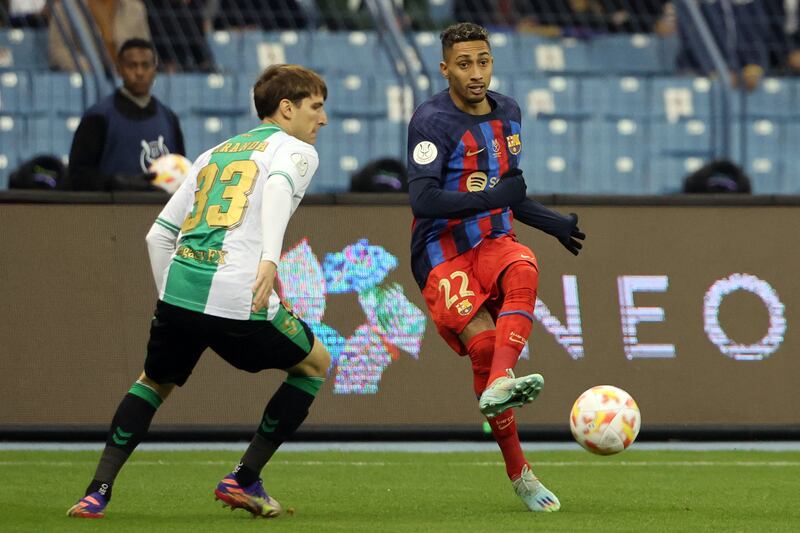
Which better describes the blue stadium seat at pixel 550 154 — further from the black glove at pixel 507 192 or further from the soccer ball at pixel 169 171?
the black glove at pixel 507 192

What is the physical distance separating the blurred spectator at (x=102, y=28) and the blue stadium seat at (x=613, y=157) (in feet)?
14.4

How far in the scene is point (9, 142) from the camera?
14.0 m

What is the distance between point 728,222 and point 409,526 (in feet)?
15.5

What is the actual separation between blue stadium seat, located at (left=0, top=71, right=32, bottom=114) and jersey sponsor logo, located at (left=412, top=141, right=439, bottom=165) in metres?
8.10

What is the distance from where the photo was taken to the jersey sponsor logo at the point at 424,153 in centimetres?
677

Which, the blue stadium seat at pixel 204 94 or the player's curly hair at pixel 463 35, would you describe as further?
the blue stadium seat at pixel 204 94

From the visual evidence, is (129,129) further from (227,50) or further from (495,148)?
(495,148)

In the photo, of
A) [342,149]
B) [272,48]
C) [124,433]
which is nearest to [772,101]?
[342,149]

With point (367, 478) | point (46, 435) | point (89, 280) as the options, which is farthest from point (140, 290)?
point (367, 478)

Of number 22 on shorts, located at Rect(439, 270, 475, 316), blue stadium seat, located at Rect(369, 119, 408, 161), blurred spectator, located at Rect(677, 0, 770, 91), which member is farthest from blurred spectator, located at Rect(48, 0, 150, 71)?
number 22 on shorts, located at Rect(439, 270, 475, 316)

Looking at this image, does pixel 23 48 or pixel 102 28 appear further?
pixel 23 48

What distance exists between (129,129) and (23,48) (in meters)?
4.20

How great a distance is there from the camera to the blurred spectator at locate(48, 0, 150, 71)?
14008mm

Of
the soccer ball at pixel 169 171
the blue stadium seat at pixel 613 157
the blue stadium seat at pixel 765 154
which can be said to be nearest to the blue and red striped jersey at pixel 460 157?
the soccer ball at pixel 169 171
